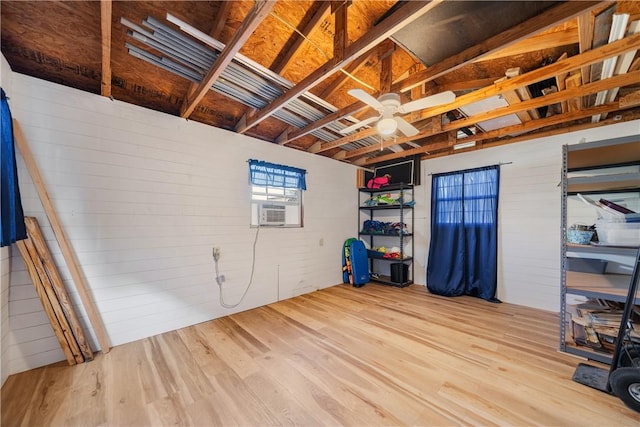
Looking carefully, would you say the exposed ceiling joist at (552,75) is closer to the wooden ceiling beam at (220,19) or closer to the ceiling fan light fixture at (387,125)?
the ceiling fan light fixture at (387,125)

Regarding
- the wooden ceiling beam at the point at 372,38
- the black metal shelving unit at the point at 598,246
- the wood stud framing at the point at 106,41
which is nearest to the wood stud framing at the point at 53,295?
the wood stud framing at the point at 106,41

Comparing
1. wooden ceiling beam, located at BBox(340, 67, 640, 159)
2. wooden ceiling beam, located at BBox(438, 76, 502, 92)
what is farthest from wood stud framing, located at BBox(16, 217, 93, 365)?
wooden ceiling beam, located at BBox(438, 76, 502, 92)

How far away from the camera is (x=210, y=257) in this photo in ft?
10.3

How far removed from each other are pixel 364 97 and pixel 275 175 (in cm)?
225

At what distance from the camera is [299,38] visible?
7.02 ft

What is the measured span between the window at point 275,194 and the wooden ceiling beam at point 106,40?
5.64 ft

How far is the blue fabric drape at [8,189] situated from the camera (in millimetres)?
1578

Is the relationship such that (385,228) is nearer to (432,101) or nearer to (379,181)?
(379,181)

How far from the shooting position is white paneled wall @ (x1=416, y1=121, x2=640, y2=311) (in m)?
3.41

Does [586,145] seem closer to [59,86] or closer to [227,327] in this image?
[227,327]

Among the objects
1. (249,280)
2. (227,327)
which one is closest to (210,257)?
(249,280)

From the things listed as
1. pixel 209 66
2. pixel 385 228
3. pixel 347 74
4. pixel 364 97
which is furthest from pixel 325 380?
pixel 385 228

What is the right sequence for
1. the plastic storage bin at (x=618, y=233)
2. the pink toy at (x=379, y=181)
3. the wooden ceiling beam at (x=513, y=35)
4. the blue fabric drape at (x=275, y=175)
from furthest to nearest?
the pink toy at (x=379, y=181) → the blue fabric drape at (x=275, y=175) → the plastic storage bin at (x=618, y=233) → the wooden ceiling beam at (x=513, y=35)

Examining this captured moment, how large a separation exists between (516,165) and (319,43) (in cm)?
377
